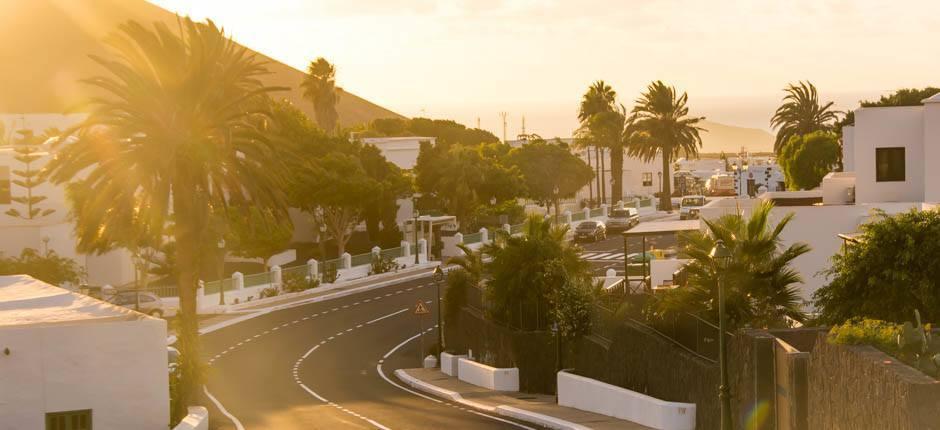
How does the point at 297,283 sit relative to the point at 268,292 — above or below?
above

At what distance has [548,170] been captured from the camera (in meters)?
115

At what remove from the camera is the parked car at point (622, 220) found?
103000 mm

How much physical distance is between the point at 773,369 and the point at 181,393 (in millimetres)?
16631

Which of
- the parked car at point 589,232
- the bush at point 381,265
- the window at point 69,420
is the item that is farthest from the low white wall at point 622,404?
the parked car at point 589,232

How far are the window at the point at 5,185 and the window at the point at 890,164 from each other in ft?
172

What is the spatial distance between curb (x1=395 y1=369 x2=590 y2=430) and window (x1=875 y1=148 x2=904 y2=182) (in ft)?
62.7

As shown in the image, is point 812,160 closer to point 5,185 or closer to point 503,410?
point 5,185

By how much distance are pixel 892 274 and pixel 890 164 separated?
21631 millimetres

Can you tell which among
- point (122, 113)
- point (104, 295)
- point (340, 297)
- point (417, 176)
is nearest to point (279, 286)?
point (340, 297)

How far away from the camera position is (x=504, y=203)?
105 m

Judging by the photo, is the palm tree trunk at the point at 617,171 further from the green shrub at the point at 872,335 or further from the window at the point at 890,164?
the green shrub at the point at 872,335

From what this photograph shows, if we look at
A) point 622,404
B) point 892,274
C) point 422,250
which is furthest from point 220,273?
point 892,274

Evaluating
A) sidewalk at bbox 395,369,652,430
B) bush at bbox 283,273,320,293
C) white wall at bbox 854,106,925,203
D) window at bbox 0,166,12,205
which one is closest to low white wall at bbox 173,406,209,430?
sidewalk at bbox 395,369,652,430

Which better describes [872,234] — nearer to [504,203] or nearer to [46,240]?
[46,240]
